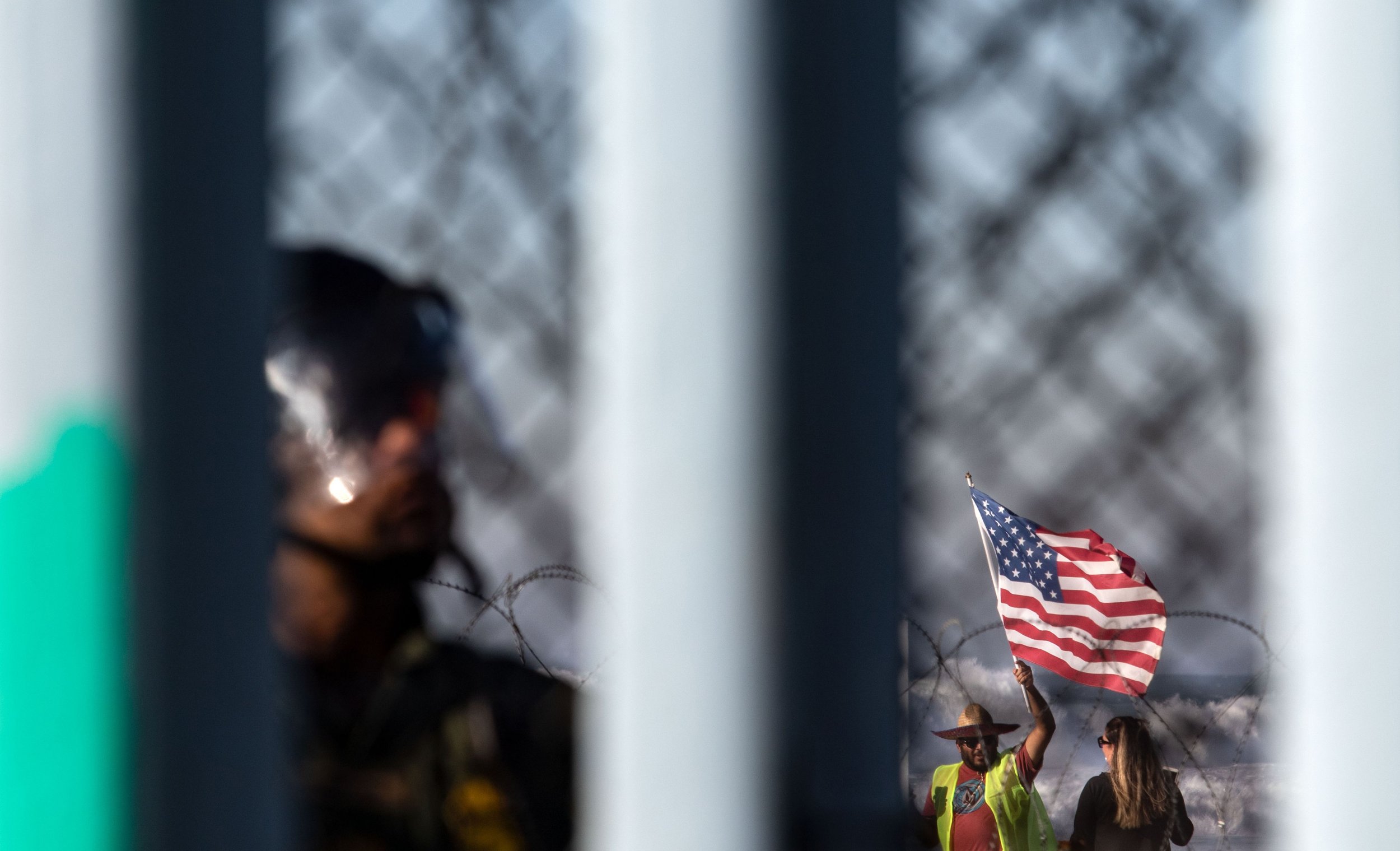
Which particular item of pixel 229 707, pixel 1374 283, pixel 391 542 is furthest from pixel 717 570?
pixel 391 542

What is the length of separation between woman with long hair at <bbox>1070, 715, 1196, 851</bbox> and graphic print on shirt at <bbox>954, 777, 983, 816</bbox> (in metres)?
0.57

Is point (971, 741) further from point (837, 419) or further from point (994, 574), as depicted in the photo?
point (837, 419)

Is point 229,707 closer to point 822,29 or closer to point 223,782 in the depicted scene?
point 223,782

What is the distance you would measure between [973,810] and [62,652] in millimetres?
3701

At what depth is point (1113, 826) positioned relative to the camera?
4.55 m

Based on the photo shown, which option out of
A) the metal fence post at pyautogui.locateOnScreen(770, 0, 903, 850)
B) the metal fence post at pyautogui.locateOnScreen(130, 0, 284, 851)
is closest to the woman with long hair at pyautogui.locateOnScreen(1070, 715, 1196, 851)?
the metal fence post at pyautogui.locateOnScreen(770, 0, 903, 850)

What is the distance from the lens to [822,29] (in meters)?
1.04

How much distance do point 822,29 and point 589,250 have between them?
28cm

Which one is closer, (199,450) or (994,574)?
(199,450)

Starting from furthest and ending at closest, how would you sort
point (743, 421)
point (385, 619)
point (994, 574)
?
point (994, 574) < point (385, 619) < point (743, 421)

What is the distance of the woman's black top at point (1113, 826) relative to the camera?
14.6ft

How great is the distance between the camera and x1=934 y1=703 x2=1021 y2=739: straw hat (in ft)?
15.0

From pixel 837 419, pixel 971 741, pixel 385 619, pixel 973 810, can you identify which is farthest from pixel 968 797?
pixel 837 419

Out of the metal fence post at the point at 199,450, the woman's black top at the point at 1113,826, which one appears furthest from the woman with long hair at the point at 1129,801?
the metal fence post at the point at 199,450
